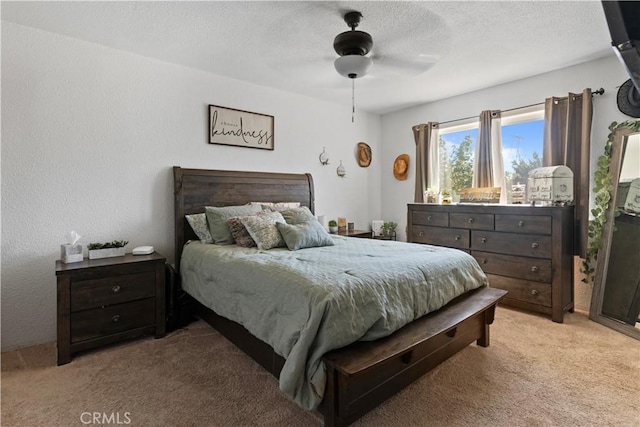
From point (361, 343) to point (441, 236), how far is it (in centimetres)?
247

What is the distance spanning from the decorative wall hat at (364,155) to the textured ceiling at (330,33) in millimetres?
1383

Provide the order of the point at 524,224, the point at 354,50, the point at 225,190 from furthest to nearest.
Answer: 1. the point at 225,190
2. the point at 524,224
3. the point at 354,50

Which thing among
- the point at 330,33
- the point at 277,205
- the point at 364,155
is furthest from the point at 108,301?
the point at 364,155

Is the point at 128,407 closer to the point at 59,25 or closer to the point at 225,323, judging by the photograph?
the point at 225,323

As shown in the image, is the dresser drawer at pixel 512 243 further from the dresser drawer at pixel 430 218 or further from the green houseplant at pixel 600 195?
the green houseplant at pixel 600 195

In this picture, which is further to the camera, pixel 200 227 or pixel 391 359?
pixel 200 227

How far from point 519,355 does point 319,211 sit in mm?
2737

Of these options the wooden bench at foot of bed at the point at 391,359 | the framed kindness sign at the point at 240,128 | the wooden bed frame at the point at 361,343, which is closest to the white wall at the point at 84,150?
the framed kindness sign at the point at 240,128

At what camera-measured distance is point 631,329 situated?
257cm

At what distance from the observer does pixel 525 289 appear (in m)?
3.06

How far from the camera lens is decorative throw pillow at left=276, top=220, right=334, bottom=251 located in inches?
103

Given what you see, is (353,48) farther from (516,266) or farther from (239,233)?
(516,266)

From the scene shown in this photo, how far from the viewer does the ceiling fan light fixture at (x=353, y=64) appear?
2.32 metres

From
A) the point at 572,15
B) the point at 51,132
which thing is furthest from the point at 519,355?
the point at 51,132
